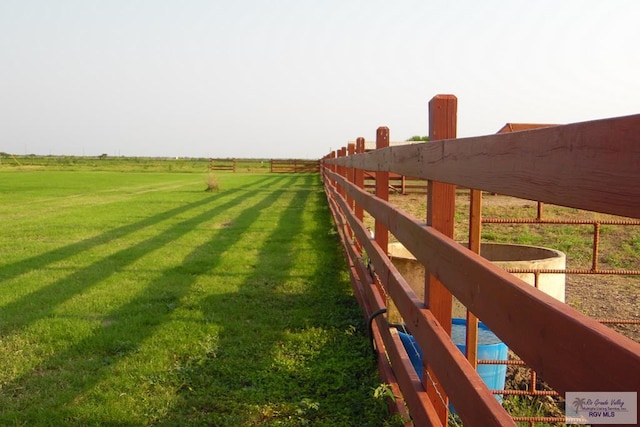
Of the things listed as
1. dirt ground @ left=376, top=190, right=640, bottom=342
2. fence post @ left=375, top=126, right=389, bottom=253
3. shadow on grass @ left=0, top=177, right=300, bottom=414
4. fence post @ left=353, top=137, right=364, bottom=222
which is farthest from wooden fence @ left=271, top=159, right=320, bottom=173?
fence post @ left=375, top=126, right=389, bottom=253

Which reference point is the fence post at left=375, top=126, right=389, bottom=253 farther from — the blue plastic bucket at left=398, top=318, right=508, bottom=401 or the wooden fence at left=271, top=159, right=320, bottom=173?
the wooden fence at left=271, top=159, right=320, bottom=173

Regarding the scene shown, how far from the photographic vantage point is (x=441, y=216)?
2.46m

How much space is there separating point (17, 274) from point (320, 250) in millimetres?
3936

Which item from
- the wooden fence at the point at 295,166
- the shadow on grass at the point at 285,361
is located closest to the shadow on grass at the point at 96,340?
the shadow on grass at the point at 285,361

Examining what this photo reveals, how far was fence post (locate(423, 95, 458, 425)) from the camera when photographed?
96.0 inches

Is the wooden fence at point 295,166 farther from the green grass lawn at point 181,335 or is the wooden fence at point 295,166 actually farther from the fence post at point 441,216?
the fence post at point 441,216

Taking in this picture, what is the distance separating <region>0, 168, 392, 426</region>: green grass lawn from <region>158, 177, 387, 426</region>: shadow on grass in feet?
0.04

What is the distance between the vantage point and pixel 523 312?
128cm

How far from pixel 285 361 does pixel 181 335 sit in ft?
3.26

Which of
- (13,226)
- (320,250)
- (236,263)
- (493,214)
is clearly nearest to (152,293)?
(236,263)

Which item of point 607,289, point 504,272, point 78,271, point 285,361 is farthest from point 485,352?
point 78,271

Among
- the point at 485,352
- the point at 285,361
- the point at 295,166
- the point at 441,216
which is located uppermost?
the point at 441,216

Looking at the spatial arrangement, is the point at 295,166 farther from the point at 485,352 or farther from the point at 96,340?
the point at 485,352

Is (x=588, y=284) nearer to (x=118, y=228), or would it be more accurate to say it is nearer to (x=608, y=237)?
(x=608, y=237)
